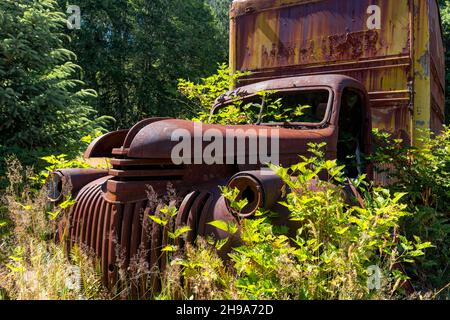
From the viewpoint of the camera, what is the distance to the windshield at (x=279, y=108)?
12.2 feet

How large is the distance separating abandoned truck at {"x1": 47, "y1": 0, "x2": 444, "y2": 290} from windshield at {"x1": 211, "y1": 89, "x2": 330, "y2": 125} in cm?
2

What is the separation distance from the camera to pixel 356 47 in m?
4.63

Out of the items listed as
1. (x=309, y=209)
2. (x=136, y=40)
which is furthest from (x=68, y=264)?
(x=136, y=40)

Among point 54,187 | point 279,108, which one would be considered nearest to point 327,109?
point 279,108

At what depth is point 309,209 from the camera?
2168mm

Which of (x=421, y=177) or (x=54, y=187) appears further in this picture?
(x=421, y=177)

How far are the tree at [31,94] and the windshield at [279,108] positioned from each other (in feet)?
12.9

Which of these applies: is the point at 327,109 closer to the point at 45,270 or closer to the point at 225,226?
the point at 225,226

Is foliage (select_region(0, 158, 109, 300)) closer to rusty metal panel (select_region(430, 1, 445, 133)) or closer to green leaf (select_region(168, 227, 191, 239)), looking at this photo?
green leaf (select_region(168, 227, 191, 239))

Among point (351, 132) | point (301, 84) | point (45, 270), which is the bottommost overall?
point (45, 270)

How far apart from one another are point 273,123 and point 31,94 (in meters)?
5.07

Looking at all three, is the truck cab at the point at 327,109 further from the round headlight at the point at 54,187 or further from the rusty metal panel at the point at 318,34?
the round headlight at the point at 54,187
